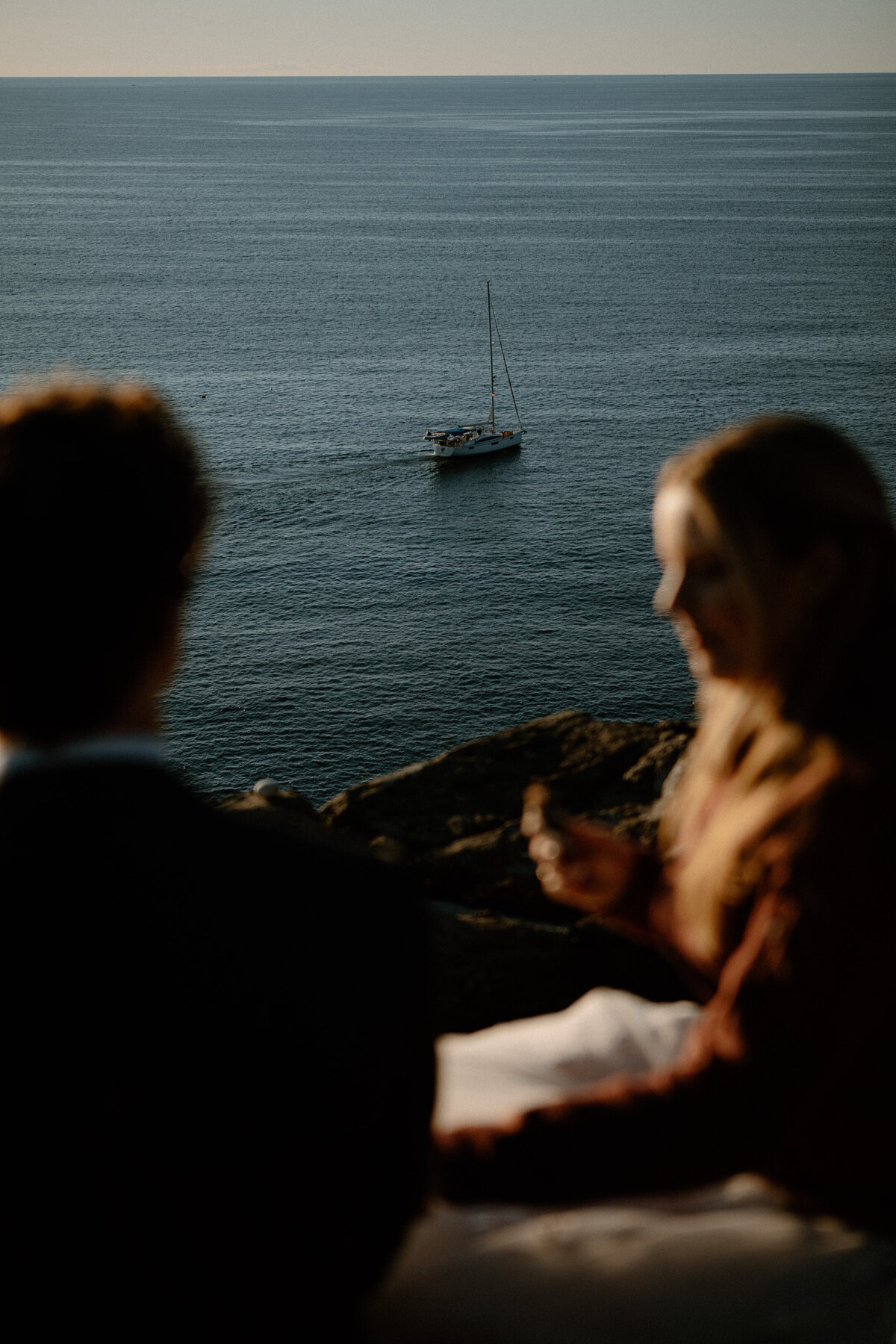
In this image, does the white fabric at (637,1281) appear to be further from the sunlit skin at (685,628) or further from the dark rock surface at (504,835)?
the dark rock surface at (504,835)

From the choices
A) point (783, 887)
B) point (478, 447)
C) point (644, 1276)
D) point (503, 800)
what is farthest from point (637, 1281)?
point (478, 447)

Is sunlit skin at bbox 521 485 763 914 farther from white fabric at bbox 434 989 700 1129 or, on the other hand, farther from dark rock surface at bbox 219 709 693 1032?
dark rock surface at bbox 219 709 693 1032

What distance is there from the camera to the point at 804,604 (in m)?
2.15

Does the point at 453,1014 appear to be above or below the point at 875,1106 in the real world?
below

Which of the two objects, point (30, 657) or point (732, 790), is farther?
point (732, 790)

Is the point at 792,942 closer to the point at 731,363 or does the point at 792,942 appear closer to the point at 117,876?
the point at 117,876

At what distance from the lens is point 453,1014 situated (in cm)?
559

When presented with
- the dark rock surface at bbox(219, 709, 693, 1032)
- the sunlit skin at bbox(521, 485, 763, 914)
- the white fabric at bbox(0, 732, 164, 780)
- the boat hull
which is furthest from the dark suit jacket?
the boat hull

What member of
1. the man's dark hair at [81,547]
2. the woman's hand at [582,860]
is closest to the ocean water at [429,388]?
the woman's hand at [582,860]

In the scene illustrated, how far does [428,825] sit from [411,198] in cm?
17479

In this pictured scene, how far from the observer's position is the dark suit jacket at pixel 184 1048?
145 centimetres

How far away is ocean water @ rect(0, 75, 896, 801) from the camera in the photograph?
47031mm

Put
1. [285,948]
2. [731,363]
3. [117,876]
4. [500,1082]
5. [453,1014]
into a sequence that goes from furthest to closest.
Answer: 1. [731,363]
2. [453,1014]
3. [500,1082]
4. [285,948]
5. [117,876]

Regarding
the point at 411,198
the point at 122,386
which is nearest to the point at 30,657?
the point at 122,386
